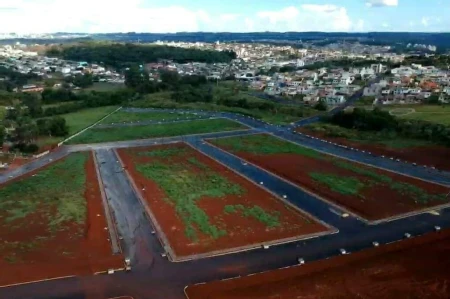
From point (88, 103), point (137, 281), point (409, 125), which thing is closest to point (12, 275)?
point (137, 281)

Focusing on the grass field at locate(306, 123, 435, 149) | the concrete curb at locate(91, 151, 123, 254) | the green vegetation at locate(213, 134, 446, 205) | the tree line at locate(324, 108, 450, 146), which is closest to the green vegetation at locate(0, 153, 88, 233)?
the concrete curb at locate(91, 151, 123, 254)

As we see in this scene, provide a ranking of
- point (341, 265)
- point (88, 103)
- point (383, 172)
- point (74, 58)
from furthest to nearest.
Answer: point (74, 58) < point (88, 103) < point (383, 172) < point (341, 265)

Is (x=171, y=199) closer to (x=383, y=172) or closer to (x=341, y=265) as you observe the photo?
(x=341, y=265)

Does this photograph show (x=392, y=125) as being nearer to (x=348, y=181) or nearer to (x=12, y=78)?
(x=348, y=181)

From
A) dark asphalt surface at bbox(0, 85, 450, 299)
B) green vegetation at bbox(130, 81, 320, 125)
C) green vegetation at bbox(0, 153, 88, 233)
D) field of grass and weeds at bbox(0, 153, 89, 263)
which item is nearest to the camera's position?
dark asphalt surface at bbox(0, 85, 450, 299)

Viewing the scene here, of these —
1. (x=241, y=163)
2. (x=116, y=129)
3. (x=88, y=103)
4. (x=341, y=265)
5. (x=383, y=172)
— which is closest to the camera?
(x=341, y=265)

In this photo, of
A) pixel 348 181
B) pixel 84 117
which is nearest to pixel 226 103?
pixel 84 117

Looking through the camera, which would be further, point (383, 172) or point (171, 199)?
point (383, 172)

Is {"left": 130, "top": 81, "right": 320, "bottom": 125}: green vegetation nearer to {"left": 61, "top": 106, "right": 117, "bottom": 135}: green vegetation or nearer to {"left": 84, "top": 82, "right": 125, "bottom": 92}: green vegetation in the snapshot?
{"left": 61, "top": 106, "right": 117, "bottom": 135}: green vegetation
